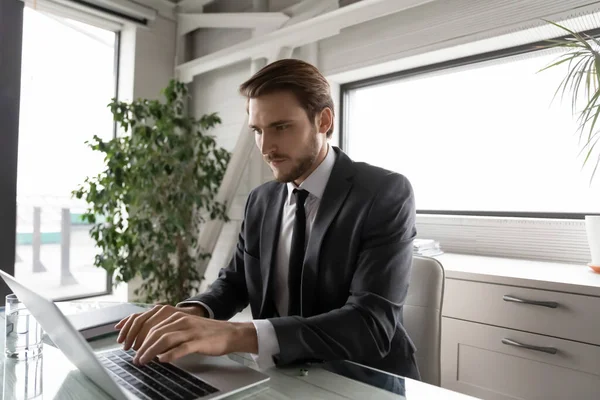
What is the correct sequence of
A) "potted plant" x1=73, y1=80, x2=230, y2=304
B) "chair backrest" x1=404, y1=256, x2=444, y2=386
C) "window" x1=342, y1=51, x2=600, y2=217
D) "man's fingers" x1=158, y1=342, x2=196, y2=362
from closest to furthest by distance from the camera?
"man's fingers" x1=158, y1=342, x2=196, y2=362 → "chair backrest" x1=404, y1=256, x2=444, y2=386 → "window" x1=342, y1=51, x2=600, y2=217 → "potted plant" x1=73, y1=80, x2=230, y2=304

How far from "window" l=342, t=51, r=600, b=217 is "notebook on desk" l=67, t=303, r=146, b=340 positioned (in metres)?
1.80

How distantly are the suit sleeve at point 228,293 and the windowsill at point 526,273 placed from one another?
2.90ft

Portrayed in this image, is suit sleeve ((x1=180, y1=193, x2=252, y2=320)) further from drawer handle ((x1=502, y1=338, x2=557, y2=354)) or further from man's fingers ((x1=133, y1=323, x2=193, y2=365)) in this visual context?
drawer handle ((x1=502, y1=338, x2=557, y2=354))

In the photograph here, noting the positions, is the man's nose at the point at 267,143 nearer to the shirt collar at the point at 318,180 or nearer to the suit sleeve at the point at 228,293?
the shirt collar at the point at 318,180

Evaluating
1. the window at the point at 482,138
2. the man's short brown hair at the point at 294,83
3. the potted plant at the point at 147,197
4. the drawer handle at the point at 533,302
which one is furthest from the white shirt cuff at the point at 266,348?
the potted plant at the point at 147,197

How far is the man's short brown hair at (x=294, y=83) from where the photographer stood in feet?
3.71

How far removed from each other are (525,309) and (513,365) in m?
0.22

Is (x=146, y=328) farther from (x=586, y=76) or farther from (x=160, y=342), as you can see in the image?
(x=586, y=76)

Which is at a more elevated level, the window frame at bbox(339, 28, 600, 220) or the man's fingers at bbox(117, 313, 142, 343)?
the window frame at bbox(339, 28, 600, 220)

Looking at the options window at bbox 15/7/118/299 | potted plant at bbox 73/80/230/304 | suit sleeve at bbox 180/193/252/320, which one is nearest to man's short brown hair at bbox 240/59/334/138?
suit sleeve at bbox 180/193/252/320

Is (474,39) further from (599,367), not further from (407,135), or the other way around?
(599,367)

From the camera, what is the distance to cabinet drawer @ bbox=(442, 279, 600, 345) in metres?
1.38

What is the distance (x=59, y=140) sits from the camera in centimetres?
300

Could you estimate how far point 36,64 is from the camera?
286 cm
